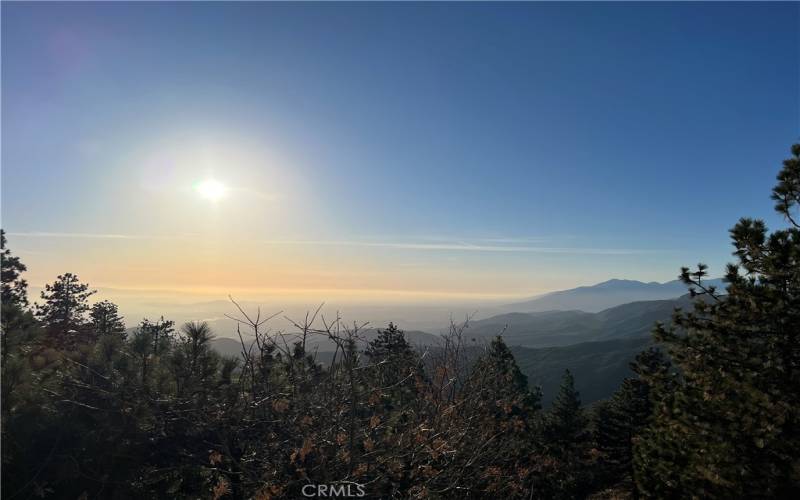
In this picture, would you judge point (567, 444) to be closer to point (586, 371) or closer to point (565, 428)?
point (565, 428)

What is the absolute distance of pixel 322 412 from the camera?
6543mm

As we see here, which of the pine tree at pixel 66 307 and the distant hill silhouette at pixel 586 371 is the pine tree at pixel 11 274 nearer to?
the pine tree at pixel 66 307

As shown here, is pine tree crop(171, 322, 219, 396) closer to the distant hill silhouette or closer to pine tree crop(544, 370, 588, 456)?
pine tree crop(544, 370, 588, 456)

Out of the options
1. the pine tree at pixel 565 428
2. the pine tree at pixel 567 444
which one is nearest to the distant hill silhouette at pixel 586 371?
the pine tree at pixel 567 444

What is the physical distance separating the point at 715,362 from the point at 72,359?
47.7ft

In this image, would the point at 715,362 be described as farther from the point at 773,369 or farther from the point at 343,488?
the point at 343,488

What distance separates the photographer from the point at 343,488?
565cm

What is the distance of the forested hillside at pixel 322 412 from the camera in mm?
6238

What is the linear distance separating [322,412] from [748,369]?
9614mm

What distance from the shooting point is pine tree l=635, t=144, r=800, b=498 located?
321 inches

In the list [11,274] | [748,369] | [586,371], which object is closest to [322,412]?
[748,369]

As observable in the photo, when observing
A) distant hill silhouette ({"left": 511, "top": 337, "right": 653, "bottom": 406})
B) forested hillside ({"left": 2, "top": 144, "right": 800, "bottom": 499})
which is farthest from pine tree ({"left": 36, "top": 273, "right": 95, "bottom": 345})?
Result: distant hill silhouette ({"left": 511, "top": 337, "right": 653, "bottom": 406})

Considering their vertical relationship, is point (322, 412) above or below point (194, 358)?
below

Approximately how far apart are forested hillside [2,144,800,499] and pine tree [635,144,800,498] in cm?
3
